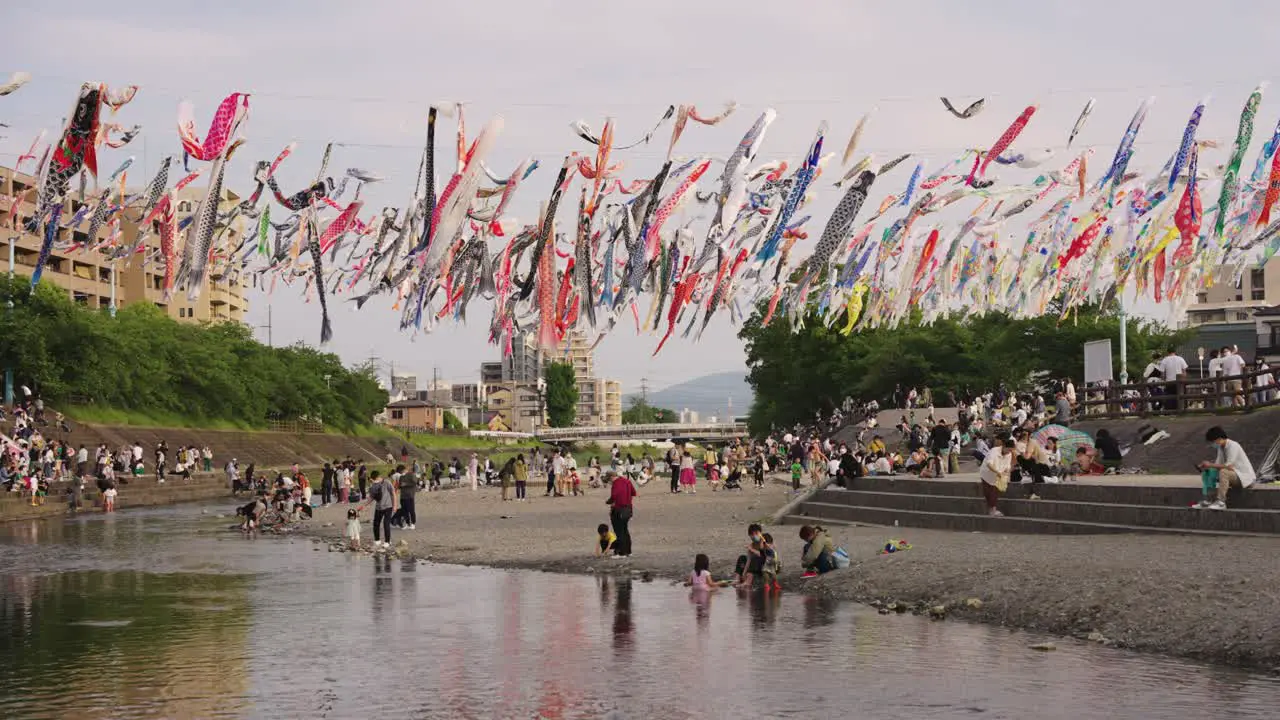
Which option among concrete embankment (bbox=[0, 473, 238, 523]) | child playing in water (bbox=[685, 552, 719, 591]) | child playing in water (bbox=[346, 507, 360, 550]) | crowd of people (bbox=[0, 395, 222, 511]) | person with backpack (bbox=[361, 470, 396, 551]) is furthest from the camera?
crowd of people (bbox=[0, 395, 222, 511])

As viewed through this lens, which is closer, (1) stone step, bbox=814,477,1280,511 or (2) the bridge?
(1) stone step, bbox=814,477,1280,511

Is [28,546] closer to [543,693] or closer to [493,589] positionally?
[493,589]

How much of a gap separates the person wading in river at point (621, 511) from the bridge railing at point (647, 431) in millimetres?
138443

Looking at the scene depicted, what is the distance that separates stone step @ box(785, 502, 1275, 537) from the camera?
68.7 feet

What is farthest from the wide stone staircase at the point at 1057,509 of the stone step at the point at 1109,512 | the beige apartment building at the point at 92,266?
the beige apartment building at the point at 92,266

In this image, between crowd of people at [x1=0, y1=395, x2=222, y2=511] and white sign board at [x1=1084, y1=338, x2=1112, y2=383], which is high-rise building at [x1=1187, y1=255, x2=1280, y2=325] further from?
crowd of people at [x1=0, y1=395, x2=222, y2=511]

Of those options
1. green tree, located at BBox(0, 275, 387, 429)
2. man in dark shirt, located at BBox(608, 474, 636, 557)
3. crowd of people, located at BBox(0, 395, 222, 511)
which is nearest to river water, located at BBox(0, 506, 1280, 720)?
man in dark shirt, located at BBox(608, 474, 636, 557)

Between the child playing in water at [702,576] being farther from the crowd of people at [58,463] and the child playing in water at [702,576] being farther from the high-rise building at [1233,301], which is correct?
the high-rise building at [1233,301]

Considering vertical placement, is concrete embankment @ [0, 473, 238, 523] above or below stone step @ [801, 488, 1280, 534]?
below

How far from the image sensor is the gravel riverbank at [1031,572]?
13.5m

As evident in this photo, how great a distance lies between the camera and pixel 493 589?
65.0 feet

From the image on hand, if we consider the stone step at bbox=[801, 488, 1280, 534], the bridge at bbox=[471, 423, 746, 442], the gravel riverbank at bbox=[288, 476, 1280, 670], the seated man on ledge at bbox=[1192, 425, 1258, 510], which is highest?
the bridge at bbox=[471, 423, 746, 442]

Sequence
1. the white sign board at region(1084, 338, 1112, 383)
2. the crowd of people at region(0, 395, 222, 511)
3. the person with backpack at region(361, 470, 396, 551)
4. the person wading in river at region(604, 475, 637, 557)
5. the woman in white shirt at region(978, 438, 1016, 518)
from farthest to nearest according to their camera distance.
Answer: the crowd of people at region(0, 395, 222, 511) → the white sign board at region(1084, 338, 1112, 383) → the person with backpack at region(361, 470, 396, 551) → the woman in white shirt at region(978, 438, 1016, 518) → the person wading in river at region(604, 475, 637, 557)

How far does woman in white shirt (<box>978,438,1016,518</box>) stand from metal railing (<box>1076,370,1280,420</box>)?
26.9 ft
